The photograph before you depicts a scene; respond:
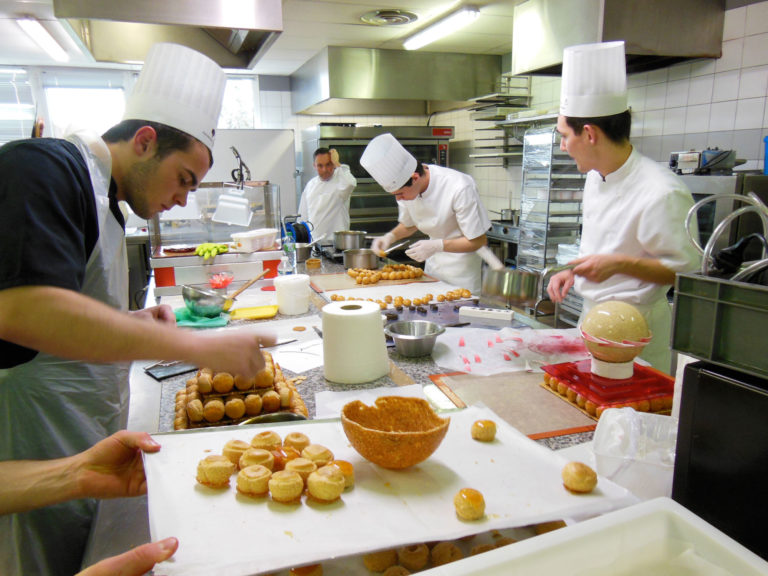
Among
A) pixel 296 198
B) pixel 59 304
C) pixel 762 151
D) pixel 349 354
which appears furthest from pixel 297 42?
pixel 59 304

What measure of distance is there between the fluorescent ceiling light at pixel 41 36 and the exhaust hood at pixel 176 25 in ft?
2.32

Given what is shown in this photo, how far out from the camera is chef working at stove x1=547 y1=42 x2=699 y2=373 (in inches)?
80.8

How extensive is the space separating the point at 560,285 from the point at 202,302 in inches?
61.6

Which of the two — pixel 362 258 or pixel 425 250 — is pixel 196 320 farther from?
pixel 425 250

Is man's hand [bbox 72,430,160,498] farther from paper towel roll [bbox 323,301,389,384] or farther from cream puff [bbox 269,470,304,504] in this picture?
paper towel roll [bbox 323,301,389,384]

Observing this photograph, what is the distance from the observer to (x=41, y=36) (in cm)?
355

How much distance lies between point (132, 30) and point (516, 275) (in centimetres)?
231

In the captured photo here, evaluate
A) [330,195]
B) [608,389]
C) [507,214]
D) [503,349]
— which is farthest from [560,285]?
[330,195]

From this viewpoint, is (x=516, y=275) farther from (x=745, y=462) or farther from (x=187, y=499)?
(x=187, y=499)

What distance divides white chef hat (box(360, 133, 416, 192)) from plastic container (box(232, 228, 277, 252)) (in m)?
0.85

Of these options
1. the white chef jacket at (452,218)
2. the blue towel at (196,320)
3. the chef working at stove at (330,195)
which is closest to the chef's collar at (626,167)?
the white chef jacket at (452,218)

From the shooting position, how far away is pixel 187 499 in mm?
852

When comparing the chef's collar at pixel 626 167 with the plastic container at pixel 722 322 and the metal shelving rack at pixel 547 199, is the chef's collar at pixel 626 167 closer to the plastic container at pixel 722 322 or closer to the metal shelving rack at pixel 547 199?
the plastic container at pixel 722 322

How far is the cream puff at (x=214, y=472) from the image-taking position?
0.88 m
